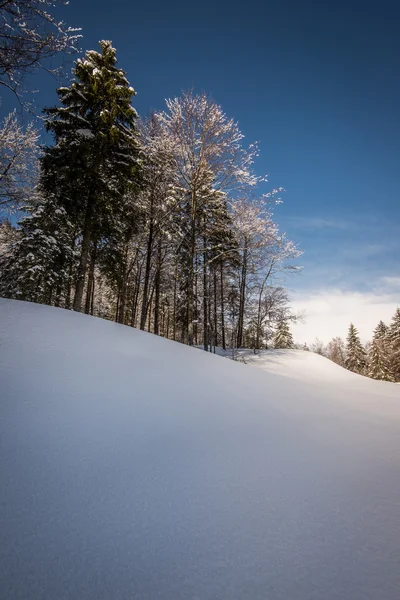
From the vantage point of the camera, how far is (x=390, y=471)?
75.7 inches

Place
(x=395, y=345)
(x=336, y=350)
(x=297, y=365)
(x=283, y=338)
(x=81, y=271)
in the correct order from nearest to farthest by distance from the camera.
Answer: (x=81, y=271), (x=297, y=365), (x=395, y=345), (x=283, y=338), (x=336, y=350)

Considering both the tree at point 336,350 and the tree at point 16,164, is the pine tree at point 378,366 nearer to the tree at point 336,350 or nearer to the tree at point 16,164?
the tree at point 336,350

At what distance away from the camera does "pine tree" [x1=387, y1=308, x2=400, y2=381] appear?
2948cm

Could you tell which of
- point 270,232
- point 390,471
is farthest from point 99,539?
point 270,232

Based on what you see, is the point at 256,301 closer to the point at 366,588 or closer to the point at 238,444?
the point at 238,444

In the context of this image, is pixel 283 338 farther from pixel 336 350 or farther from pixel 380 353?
pixel 336 350

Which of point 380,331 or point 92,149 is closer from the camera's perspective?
point 92,149

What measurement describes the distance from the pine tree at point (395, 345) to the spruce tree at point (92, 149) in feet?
109

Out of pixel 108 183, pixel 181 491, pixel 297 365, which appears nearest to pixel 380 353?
pixel 297 365

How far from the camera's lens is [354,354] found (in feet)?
120

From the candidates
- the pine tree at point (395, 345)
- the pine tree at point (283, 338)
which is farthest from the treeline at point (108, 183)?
the pine tree at point (395, 345)

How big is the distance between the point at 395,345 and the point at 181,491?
36604 millimetres

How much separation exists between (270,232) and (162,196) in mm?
6342

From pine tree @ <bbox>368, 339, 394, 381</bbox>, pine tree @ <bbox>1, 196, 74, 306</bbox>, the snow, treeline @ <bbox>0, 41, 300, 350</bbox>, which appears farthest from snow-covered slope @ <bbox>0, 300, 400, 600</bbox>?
pine tree @ <bbox>368, 339, 394, 381</bbox>
